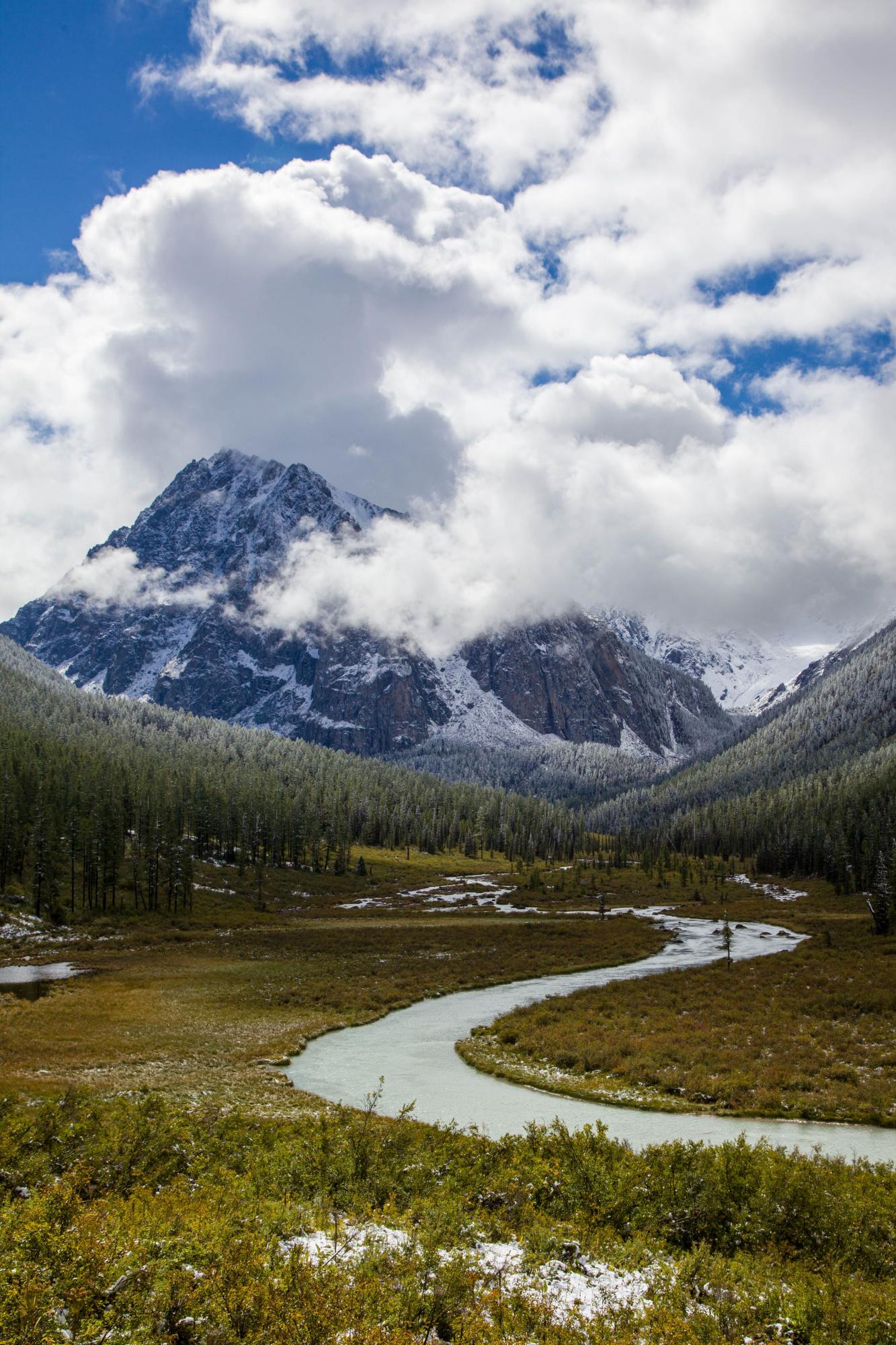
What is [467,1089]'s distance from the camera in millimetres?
29469

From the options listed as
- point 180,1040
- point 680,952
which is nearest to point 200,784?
point 680,952

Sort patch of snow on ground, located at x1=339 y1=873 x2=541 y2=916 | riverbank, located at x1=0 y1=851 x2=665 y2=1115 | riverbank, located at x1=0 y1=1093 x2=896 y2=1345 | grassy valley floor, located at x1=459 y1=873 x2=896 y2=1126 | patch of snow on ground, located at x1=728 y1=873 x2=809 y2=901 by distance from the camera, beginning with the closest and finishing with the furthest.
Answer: riverbank, located at x1=0 y1=1093 x2=896 y2=1345 → grassy valley floor, located at x1=459 y1=873 x2=896 y2=1126 → riverbank, located at x1=0 y1=851 x2=665 y2=1115 → patch of snow on ground, located at x1=339 y1=873 x2=541 y2=916 → patch of snow on ground, located at x1=728 y1=873 x2=809 y2=901

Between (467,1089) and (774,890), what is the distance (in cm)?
13710

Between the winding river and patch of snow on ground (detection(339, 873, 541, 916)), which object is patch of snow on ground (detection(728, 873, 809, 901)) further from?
the winding river

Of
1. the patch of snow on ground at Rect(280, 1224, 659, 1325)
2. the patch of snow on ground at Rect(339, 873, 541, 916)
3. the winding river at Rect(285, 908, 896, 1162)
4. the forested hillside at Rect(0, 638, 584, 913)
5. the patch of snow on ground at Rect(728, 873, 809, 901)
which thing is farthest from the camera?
the patch of snow on ground at Rect(728, 873, 809, 901)

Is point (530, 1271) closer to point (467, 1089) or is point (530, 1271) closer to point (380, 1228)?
point (380, 1228)

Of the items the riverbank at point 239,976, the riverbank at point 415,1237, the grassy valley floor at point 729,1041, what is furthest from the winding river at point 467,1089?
the riverbank at point 415,1237

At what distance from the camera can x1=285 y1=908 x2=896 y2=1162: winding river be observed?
23.4 m

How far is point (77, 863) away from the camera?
11600cm

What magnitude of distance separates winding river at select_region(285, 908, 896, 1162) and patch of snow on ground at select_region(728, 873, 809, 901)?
98192mm

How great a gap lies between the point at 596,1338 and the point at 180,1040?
33701mm

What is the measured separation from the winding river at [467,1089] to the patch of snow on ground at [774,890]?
9819cm

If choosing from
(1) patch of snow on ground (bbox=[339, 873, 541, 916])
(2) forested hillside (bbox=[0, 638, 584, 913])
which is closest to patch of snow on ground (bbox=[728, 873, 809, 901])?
(1) patch of snow on ground (bbox=[339, 873, 541, 916])

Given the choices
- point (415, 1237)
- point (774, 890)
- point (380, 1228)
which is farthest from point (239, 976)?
point (774, 890)
